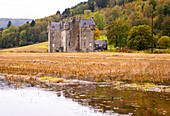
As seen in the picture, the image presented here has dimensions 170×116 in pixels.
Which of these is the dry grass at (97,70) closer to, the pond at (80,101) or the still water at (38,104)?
the pond at (80,101)

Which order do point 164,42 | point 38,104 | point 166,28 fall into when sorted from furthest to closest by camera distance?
point 166,28
point 164,42
point 38,104

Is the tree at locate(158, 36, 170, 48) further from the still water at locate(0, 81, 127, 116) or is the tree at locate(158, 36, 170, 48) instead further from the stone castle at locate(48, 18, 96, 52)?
the still water at locate(0, 81, 127, 116)

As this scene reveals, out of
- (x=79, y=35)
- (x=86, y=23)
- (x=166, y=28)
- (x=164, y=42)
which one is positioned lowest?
(x=164, y=42)

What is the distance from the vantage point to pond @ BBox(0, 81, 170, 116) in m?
9.58

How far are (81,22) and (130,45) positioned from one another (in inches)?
1043

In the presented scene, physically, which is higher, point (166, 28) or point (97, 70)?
point (166, 28)

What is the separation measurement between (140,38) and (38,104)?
98510 mm

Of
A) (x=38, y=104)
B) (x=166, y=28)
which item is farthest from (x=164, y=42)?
(x=38, y=104)

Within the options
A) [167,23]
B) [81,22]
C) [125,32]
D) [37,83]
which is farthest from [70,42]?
[37,83]

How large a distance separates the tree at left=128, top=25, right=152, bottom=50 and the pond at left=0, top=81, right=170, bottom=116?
92.5m

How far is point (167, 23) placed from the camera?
156 meters

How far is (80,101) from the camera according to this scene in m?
11.3

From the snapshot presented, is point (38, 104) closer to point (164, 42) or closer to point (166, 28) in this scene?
point (164, 42)

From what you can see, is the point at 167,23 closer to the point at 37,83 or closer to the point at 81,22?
the point at 81,22
